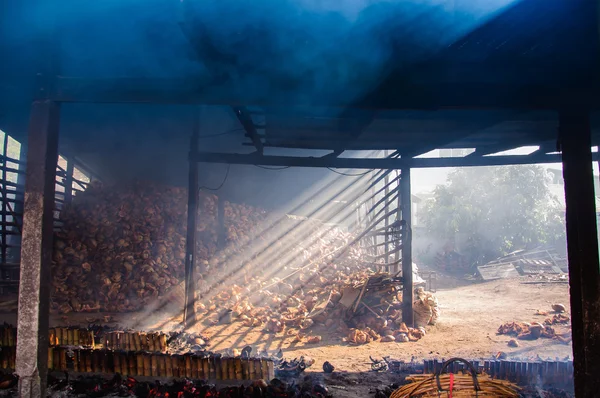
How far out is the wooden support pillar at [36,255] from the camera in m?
3.92

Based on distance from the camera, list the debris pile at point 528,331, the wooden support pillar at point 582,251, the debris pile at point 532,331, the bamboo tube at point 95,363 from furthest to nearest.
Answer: the debris pile at point 528,331, the debris pile at point 532,331, the bamboo tube at point 95,363, the wooden support pillar at point 582,251

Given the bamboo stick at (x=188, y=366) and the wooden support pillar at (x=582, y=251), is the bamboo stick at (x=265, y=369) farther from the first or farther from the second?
the wooden support pillar at (x=582, y=251)

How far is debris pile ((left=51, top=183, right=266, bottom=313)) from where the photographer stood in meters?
9.95

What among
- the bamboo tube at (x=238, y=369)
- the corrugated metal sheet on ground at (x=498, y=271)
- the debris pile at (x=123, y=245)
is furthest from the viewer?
the corrugated metal sheet on ground at (x=498, y=271)

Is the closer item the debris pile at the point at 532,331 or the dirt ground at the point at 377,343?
the dirt ground at the point at 377,343

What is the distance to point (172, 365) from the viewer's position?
16.9ft

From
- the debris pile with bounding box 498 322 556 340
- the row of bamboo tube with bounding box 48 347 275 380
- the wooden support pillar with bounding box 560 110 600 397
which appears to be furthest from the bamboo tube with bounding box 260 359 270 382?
the debris pile with bounding box 498 322 556 340

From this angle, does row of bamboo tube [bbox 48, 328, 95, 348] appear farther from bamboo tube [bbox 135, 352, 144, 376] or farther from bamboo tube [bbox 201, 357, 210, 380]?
bamboo tube [bbox 201, 357, 210, 380]

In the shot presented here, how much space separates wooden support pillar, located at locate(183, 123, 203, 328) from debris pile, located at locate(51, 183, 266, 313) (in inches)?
75.1

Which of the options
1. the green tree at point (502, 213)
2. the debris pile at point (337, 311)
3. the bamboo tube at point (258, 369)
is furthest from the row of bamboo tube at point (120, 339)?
the green tree at point (502, 213)

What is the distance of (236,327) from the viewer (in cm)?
934

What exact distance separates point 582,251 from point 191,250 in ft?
24.4

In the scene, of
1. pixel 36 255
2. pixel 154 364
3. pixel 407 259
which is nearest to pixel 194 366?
pixel 154 364

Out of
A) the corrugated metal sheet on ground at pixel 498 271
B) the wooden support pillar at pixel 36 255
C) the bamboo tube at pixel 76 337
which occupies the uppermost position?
the wooden support pillar at pixel 36 255
